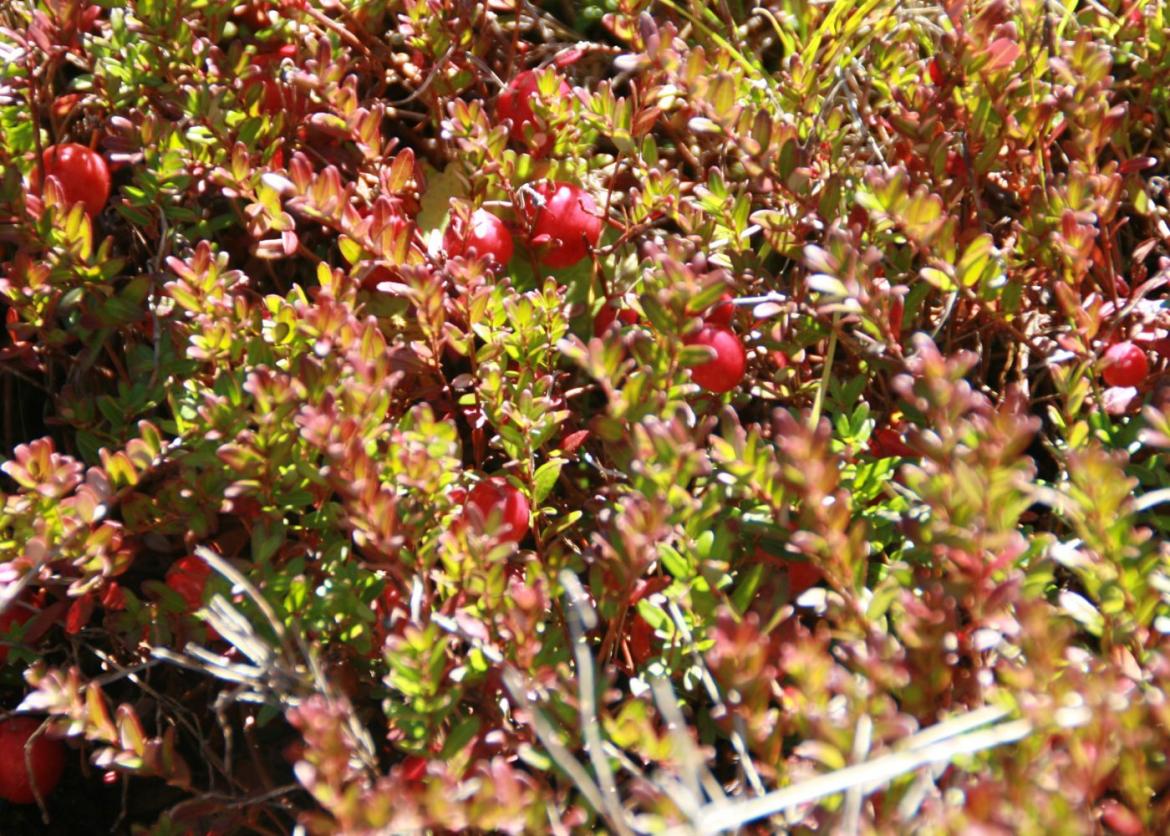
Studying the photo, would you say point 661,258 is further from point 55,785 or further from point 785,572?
point 55,785

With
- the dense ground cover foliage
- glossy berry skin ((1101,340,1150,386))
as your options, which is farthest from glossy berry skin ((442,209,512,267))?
glossy berry skin ((1101,340,1150,386))

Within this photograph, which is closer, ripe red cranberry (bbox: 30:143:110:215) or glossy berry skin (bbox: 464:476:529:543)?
glossy berry skin (bbox: 464:476:529:543)

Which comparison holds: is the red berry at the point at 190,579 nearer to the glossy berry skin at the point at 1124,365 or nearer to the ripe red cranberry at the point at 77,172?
the ripe red cranberry at the point at 77,172

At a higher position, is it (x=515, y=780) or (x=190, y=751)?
(x=515, y=780)

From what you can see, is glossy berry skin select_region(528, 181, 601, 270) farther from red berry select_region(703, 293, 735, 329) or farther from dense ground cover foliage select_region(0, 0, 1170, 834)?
red berry select_region(703, 293, 735, 329)

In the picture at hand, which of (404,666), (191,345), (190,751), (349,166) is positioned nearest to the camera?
(404,666)

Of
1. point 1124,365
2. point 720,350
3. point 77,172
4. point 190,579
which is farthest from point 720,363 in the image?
point 77,172

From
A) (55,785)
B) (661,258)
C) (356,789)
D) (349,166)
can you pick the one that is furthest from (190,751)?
(661,258)

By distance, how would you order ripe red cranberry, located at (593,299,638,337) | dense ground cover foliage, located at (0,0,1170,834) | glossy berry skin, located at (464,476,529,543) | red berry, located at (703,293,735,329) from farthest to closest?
ripe red cranberry, located at (593,299,638,337) → red berry, located at (703,293,735,329) → glossy berry skin, located at (464,476,529,543) → dense ground cover foliage, located at (0,0,1170,834)
